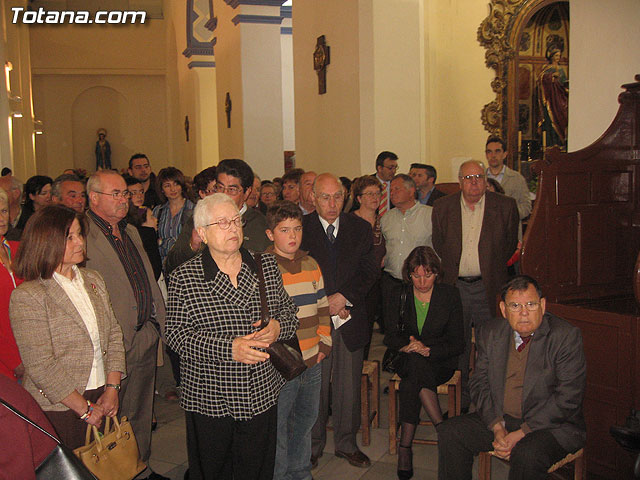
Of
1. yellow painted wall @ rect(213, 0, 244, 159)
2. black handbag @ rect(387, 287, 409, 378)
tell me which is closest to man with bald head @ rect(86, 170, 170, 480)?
black handbag @ rect(387, 287, 409, 378)

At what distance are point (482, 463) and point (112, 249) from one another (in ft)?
7.09

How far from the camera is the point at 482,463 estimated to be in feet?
10.6

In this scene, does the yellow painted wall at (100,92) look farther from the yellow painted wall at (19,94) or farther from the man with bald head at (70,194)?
the man with bald head at (70,194)

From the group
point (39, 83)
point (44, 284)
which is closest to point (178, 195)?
point (44, 284)

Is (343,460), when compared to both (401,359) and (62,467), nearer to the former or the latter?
(401,359)

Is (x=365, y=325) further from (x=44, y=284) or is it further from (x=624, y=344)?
(x=44, y=284)

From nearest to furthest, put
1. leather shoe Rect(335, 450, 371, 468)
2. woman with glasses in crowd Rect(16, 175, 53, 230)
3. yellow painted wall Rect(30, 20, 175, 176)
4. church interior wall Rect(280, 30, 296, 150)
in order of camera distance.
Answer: leather shoe Rect(335, 450, 371, 468)
woman with glasses in crowd Rect(16, 175, 53, 230)
church interior wall Rect(280, 30, 296, 150)
yellow painted wall Rect(30, 20, 175, 176)

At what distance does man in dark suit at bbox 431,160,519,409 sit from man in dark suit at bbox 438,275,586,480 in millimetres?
1096

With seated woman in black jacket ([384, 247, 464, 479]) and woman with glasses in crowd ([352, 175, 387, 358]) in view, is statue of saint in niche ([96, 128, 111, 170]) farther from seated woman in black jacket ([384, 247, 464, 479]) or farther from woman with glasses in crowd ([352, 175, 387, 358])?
seated woman in black jacket ([384, 247, 464, 479])

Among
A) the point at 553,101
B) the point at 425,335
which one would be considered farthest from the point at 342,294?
the point at 553,101

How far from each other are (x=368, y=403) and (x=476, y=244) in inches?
51.1

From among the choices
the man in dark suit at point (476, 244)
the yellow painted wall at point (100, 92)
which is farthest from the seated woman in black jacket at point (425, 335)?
the yellow painted wall at point (100, 92)

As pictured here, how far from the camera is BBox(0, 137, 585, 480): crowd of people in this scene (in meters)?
2.60

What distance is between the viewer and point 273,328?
261cm
